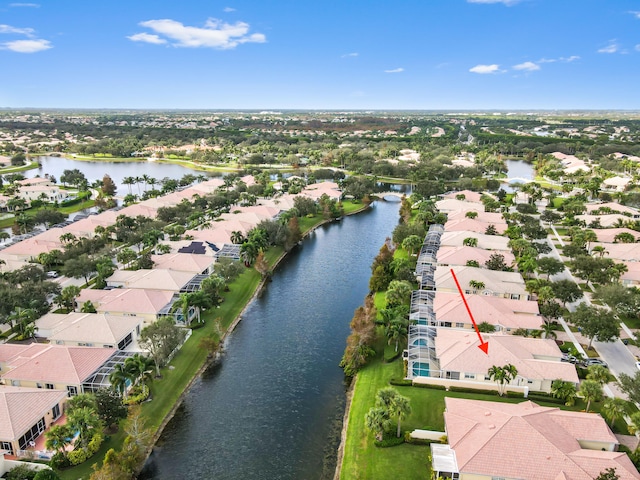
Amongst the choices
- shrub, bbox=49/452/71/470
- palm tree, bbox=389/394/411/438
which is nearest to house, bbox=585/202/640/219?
palm tree, bbox=389/394/411/438

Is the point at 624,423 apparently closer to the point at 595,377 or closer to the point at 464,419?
the point at 595,377

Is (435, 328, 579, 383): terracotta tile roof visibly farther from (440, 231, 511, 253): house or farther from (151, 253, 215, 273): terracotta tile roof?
(151, 253, 215, 273): terracotta tile roof

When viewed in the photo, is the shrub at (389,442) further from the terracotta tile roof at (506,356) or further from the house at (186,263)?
the house at (186,263)

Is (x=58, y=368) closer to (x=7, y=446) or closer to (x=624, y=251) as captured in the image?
(x=7, y=446)

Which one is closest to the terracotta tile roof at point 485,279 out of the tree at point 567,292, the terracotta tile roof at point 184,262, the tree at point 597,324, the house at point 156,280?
the tree at point 567,292

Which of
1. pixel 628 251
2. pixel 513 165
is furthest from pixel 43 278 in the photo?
pixel 513 165

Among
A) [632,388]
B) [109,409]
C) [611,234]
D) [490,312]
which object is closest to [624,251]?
[611,234]
